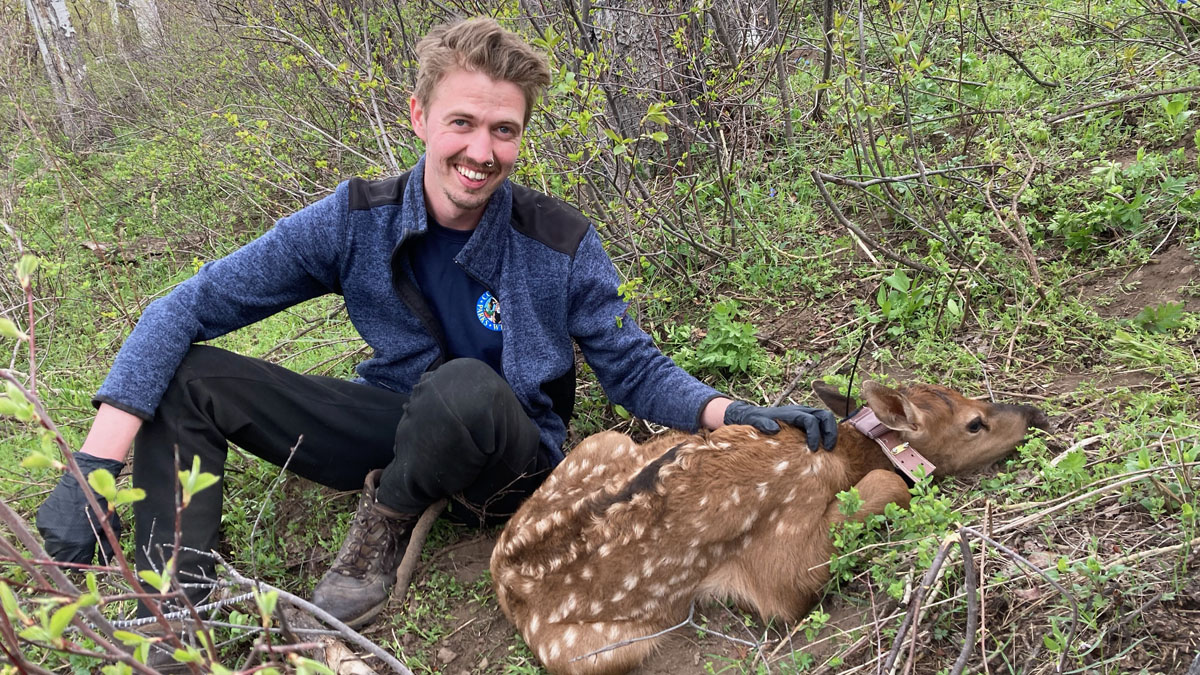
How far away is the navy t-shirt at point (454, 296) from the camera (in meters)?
3.94

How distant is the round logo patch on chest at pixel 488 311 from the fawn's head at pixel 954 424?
5.61 feet

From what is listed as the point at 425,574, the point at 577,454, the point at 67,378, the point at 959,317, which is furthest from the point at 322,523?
the point at 959,317

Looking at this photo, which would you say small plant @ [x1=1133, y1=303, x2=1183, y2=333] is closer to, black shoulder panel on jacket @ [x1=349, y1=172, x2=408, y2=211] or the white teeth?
the white teeth

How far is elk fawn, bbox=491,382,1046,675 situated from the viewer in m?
3.48

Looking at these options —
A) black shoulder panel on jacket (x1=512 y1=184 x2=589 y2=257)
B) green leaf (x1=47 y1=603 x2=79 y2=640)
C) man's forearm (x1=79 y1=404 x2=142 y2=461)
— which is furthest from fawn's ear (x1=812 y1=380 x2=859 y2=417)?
green leaf (x1=47 y1=603 x2=79 y2=640)

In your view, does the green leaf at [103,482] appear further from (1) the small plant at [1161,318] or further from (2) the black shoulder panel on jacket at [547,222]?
(1) the small plant at [1161,318]

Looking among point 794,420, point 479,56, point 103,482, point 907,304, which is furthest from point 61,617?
point 907,304

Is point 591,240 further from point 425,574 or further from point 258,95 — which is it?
point 258,95

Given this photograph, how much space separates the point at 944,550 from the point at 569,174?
2906 mm

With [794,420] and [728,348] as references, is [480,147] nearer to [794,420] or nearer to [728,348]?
[794,420]

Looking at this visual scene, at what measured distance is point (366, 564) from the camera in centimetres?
391

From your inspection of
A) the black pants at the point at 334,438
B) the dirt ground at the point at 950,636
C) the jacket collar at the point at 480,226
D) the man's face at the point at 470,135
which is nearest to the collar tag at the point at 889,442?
the dirt ground at the point at 950,636

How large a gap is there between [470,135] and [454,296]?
0.75 m

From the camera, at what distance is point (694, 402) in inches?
154
